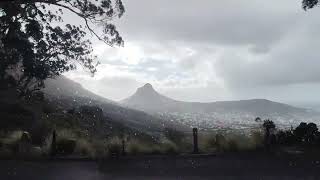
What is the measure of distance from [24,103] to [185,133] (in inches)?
763

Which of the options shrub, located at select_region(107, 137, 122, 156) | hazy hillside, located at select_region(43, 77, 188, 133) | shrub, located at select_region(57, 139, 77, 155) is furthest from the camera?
hazy hillside, located at select_region(43, 77, 188, 133)

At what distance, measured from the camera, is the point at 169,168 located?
1797 cm

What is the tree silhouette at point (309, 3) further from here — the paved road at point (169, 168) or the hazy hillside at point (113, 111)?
the hazy hillside at point (113, 111)

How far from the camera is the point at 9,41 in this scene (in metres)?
Result: 30.6

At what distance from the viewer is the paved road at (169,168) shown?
16.2m

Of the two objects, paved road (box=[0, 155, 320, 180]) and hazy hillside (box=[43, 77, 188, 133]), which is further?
hazy hillside (box=[43, 77, 188, 133])

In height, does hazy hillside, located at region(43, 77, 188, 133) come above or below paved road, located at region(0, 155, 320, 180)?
above

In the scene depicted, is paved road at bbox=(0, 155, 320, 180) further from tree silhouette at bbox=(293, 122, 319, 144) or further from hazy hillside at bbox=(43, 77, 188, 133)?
hazy hillside at bbox=(43, 77, 188, 133)

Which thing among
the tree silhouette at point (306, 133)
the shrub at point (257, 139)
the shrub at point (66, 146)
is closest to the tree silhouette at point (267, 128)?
the shrub at point (257, 139)

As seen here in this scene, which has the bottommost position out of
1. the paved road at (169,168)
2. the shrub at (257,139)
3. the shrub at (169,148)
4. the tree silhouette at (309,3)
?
the paved road at (169,168)

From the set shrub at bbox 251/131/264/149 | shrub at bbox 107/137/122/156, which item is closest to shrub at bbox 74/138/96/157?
shrub at bbox 107/137/122/156

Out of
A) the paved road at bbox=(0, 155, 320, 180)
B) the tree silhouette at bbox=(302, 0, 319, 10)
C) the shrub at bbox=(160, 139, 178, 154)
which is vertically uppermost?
the tree silhouette at bbox=(302, 0, 319, 10)

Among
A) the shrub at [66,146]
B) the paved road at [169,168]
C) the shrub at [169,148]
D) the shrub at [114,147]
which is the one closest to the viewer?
the paved road at [169,168]

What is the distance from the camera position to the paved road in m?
16.2
